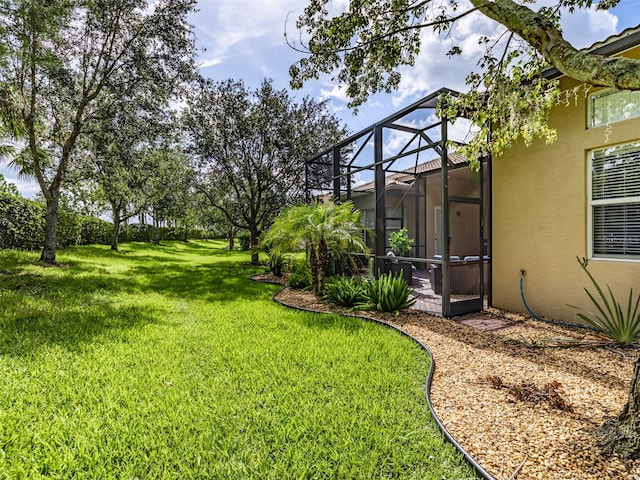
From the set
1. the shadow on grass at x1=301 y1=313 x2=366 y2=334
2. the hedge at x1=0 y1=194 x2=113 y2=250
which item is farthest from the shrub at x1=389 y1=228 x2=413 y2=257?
the hedge at x1=0 y1=194 x2=113 y2=250

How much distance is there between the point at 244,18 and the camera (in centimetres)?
667

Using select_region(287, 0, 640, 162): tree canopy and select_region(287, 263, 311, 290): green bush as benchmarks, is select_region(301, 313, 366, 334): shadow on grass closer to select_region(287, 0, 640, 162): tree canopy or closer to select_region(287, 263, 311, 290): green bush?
select_region(287, 263, 311, 290): green bush

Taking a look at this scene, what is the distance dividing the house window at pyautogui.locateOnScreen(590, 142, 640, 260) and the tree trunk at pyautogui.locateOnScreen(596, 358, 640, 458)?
12.5 feet

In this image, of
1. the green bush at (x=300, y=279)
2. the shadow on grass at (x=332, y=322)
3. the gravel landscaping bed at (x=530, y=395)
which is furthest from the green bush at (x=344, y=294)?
the green bush at (x=300, y=279)

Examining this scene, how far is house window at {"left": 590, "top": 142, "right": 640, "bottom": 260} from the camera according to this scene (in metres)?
4.75

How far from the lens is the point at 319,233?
24.2ft

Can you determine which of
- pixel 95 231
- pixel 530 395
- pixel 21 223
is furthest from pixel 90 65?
pixel 530 395

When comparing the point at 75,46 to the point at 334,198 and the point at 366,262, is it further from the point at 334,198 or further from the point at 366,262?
the point at 366,262

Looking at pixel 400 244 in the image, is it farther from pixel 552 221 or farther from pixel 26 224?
pixel 26 224

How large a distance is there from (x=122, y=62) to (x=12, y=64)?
2.81m

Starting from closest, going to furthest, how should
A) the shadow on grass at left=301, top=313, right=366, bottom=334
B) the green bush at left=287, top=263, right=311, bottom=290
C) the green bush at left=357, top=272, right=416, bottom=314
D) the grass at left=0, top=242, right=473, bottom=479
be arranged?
the grass at left=0, top=242, right=473, bottom=479
the shadow on grass at left=301, top=313, right=366, bottom=334
the green bush at left=357, top=272, right=416, bottom=314
the green bush at left=287, top=263, right=311, bottom=290

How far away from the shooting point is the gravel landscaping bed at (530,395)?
2.15 meters

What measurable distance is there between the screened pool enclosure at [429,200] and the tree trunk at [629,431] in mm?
3696

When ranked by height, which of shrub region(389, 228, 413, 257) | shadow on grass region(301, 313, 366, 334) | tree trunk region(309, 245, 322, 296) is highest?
shrub region(389, 228, 413, 257)
